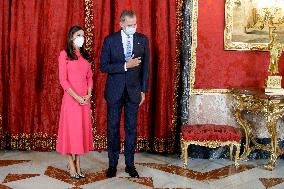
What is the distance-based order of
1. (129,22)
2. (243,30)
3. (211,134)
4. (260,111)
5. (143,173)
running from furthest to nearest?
(243,30), (260,111), (211,134), (143,173), (129,22)

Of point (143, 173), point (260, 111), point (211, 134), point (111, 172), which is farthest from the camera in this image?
point (260, 111)

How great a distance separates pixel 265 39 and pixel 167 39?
111cm

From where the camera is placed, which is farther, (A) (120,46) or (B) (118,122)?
(B) (118,122)

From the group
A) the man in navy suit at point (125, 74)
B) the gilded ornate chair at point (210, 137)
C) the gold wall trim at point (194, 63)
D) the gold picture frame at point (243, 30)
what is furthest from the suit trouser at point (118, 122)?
the gold picture frame at point (243, 30)

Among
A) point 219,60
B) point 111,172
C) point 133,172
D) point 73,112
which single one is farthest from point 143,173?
point 219,60

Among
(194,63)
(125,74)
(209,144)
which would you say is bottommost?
(209,144)

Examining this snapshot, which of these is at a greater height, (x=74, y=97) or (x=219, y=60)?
(x=219, y=60)

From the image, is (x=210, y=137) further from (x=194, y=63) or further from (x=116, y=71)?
(x=116, y=71)

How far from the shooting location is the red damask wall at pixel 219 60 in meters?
5.17

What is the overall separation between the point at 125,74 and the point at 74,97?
1.64 feet

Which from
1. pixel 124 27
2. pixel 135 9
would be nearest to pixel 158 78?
pixel 135 9

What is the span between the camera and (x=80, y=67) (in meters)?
4.15

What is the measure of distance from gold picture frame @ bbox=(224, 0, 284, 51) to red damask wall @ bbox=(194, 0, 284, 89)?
0.06 metres

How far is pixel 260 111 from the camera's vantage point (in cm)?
490
